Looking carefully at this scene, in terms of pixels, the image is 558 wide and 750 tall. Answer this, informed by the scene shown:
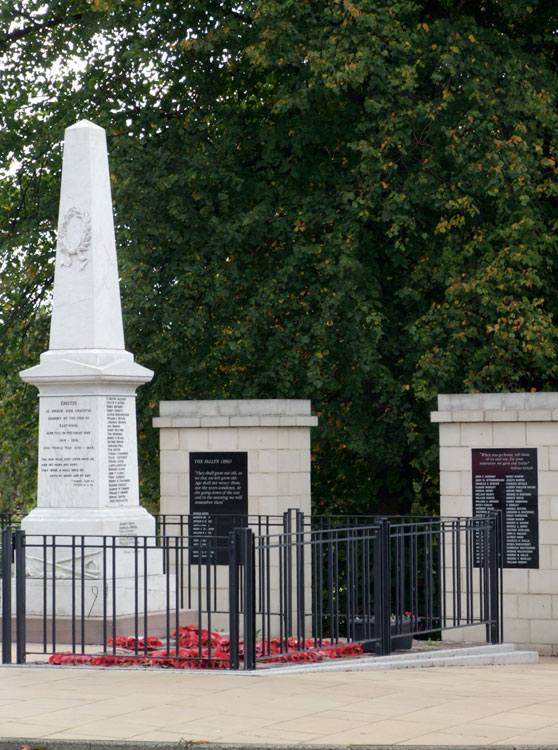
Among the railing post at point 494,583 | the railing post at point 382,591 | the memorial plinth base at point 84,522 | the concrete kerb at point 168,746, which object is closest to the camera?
the concrete kerb at point 168,746

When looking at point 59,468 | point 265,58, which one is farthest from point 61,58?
point 59,468

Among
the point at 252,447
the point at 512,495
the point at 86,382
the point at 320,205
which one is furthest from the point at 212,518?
the point at 320,205

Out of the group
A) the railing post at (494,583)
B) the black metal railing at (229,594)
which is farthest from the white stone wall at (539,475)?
the railing post at (494,583)

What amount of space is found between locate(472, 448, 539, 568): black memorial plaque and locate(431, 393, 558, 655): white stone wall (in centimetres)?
7

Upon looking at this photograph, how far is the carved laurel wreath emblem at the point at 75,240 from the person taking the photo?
46.8ft

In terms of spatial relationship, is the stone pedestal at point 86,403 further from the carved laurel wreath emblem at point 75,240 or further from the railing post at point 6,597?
the railing post at point 6,597

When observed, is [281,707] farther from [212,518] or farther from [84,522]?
[212,518]

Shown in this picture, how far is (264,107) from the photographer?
77.3ft

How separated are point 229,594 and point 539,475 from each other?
5714 millimetres

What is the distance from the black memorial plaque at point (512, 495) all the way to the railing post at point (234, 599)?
5338mm

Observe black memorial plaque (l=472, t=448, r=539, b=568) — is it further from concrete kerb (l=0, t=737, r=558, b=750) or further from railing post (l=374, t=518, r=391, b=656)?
concrete kerb (l=0, t=737, r=558, b=750)

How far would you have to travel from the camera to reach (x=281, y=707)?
8.74m

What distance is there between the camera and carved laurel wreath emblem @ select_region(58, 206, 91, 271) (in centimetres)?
1426

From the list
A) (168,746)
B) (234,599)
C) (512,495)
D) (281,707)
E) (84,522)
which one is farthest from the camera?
(512,495)
